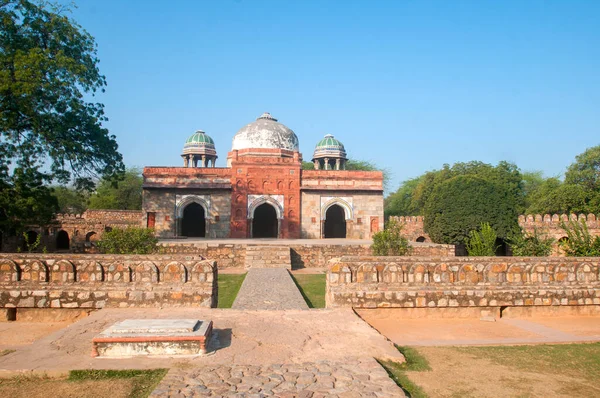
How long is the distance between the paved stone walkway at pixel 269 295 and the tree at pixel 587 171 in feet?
76.0

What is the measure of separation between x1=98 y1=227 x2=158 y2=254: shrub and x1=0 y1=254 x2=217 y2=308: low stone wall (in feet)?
16.3

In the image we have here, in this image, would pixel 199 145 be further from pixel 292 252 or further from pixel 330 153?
pixel 292 252

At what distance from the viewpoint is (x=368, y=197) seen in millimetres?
23891

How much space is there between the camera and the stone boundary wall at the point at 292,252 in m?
15.5

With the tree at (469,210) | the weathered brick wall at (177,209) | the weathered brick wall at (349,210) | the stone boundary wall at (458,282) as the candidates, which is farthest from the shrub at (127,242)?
the tree at (469,210)

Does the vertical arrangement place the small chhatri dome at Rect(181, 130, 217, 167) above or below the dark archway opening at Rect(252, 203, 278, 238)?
above

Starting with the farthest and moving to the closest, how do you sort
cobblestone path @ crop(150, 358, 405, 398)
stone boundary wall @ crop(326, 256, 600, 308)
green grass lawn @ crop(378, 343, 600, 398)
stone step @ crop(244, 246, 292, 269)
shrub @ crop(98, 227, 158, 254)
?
stone step @ crop(244, 246, 292, 269), shrub @ crop(98, 227, 158, 254), stone boundary wall @ crop(326, 256, 600, 308), green grass lawn @ crop(378, 343, 600, 398), cobblestone path @ crop(150, 358, 405, 398)

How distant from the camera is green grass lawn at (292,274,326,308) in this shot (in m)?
8.47

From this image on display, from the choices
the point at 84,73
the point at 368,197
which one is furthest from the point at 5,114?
the point at 368,197

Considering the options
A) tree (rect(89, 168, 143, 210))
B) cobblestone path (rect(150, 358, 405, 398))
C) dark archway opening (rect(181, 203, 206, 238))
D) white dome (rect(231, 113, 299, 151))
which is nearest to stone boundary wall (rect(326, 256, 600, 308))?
cobblestone path (rect(150, 358, 405, 398))

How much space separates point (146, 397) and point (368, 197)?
A: 21.5 m

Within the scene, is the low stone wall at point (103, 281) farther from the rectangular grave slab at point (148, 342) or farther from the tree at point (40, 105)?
the tree at point (40, 105)

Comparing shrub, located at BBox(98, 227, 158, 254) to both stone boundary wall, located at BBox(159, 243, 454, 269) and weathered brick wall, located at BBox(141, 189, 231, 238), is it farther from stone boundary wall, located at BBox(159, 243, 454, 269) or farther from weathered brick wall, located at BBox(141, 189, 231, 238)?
weathered brick wall, located at BBox(141, 189, 231, 238)

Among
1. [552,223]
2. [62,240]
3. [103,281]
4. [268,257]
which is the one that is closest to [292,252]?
[268,257]
